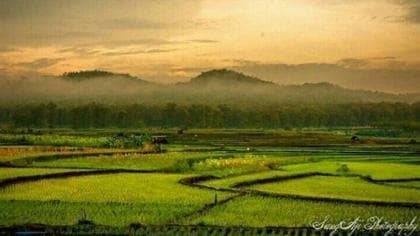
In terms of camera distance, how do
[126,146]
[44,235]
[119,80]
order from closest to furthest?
1. [44,235]
2. [119,80]
3. [126,146]

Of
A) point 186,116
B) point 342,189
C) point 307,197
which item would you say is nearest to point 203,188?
point 307,197

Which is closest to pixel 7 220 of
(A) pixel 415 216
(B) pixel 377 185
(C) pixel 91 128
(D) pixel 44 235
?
(D) pixel 44 235

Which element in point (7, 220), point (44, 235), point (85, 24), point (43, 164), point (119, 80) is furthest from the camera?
point (119, 80)

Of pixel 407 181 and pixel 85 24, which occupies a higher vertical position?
pixel 85 24

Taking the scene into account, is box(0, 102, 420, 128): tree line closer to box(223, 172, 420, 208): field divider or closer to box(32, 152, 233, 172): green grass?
box(32, 152, 233, 172): green grass

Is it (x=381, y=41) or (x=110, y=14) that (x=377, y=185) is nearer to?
(x=381, y=41)
